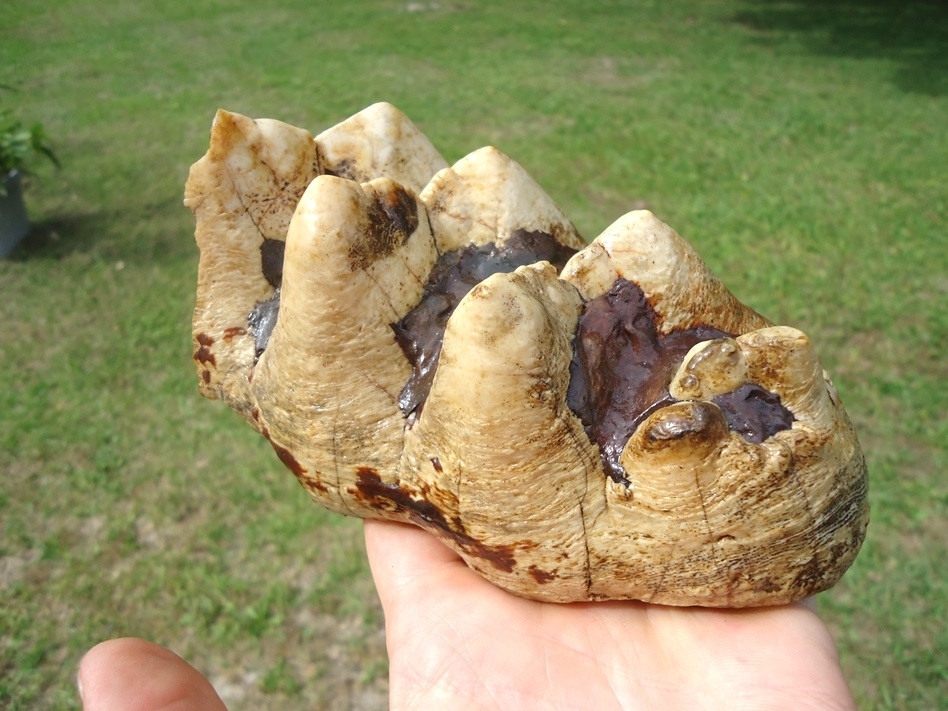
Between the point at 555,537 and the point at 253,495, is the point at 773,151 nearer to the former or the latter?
the point at 253,495

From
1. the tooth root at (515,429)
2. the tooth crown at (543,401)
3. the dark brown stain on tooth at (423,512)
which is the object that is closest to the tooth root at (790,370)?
the tooth crown at (543,401)

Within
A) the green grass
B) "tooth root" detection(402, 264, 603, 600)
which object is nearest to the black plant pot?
the green grass

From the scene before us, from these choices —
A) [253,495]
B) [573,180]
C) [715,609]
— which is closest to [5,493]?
[253,495]

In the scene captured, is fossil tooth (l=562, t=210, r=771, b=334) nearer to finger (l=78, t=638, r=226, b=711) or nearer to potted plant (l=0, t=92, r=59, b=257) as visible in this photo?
finger (l=78, t=638, r=226, b=711)

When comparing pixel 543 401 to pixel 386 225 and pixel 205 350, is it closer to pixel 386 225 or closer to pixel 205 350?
pixel 386 225

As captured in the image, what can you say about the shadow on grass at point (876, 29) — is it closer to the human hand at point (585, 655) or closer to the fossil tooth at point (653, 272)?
the fossil tooth at point (653, 272)

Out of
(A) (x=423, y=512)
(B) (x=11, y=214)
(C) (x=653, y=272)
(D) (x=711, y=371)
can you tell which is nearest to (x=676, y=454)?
(D) (x=711, y=371)
